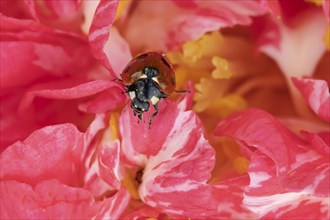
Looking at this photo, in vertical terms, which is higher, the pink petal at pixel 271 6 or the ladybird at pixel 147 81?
the pink petal at pixel 271 6

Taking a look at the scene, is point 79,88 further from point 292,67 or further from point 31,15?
point 292,67

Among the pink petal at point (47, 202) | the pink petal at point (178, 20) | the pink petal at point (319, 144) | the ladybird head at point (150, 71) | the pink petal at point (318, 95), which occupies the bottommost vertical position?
the pink petal at point (47, 202)

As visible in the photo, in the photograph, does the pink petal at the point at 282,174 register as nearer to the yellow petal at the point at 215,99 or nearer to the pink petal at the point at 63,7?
the yellow petal at the point at 215,99

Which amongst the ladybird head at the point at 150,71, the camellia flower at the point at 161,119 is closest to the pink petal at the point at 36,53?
the camellia flower at the point at 161,119

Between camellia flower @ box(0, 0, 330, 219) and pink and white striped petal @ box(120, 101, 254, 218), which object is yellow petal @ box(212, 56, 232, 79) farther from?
pink and white striped petal @ box(120, 101, 254, 218)

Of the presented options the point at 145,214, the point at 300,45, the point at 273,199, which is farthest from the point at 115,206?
the point at 300,45

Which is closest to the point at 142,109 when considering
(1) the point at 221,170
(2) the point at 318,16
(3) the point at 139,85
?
(3) the point at 139,85

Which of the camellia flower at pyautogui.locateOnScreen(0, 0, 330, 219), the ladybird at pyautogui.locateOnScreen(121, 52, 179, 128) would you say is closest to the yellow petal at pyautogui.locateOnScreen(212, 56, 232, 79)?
the camellia flower at pyautogui.locateOnScreen(0, 0, 330, 219)
